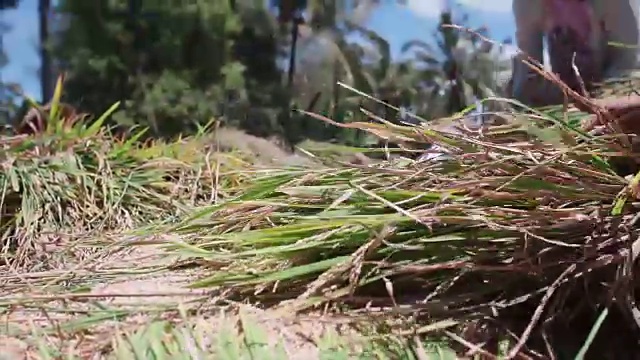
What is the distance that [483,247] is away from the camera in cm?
98

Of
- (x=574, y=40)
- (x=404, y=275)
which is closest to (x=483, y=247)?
(x=404, y=275)

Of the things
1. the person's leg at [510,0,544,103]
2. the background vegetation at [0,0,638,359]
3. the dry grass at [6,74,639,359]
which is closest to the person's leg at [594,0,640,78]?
the person's leg at [510,0,544,103]

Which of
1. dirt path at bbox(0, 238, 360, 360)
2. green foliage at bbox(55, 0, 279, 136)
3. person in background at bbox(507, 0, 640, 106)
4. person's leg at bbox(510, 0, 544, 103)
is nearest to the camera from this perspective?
dirt path at bbox(0, 238, 360, 360)

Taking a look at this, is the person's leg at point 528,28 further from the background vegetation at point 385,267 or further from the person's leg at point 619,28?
the background vegetation at point 385,267

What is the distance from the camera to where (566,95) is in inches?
41.9

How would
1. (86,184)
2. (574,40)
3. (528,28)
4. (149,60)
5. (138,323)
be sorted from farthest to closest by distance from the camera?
(149,60) → (86,184) → (528,28) → (574,40) → (138,323)

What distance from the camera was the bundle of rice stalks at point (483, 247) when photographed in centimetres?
94

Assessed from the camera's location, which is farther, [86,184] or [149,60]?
[149,60]

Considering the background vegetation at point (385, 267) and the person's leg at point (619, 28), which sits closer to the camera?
the background vegetation at point (385, 267)

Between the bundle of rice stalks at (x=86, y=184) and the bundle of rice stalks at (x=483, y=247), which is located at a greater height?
the bundle of rice stalks at (x=483, y=247)

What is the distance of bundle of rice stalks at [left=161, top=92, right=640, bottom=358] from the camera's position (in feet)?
3.09

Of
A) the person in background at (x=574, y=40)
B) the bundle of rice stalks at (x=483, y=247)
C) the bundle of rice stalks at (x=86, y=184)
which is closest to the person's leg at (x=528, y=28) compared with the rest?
the person in background at (x=574, y=40)

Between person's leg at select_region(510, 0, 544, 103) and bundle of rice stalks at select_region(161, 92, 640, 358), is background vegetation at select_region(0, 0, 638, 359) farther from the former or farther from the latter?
person's leg at select_region(510, 0, 544, 103)

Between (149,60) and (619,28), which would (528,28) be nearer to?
(619,28)
